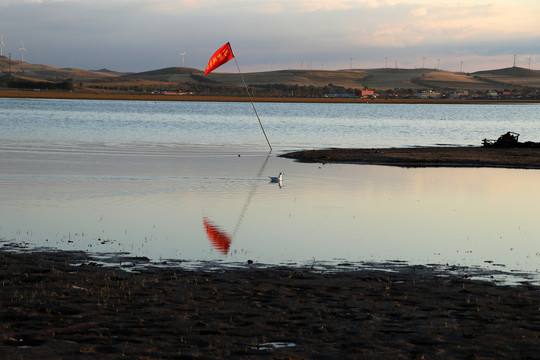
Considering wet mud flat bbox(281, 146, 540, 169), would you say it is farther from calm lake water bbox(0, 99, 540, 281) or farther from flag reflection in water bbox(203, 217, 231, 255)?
flag reflection in water bbox(203, 217, 231, 255)

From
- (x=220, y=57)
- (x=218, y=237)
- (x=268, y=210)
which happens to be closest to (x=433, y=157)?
(x=220, y=57)

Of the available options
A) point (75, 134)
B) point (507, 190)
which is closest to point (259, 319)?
point (507, 190)

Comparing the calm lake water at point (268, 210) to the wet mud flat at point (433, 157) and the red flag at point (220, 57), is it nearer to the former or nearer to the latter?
the wet mud flat at point (433, 157)

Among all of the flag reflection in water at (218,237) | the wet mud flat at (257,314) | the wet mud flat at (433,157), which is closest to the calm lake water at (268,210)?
the flag reflection in water at (218,237)

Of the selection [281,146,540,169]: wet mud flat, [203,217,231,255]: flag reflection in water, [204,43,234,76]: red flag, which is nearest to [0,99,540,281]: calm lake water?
[203,217,231,255]: flag reflection in water

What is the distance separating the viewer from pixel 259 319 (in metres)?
10.3

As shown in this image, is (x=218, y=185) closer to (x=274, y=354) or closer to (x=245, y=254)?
(x=245, y=254)

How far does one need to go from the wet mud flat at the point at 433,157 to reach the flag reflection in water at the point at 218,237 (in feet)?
67.4

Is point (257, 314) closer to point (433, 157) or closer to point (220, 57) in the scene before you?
point (220, 57)

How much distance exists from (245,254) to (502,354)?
710 centimetres

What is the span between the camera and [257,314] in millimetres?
10516

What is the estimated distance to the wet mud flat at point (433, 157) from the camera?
37.8 m

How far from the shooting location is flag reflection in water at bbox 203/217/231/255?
51.7 feet

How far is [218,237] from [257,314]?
6.51 metres
